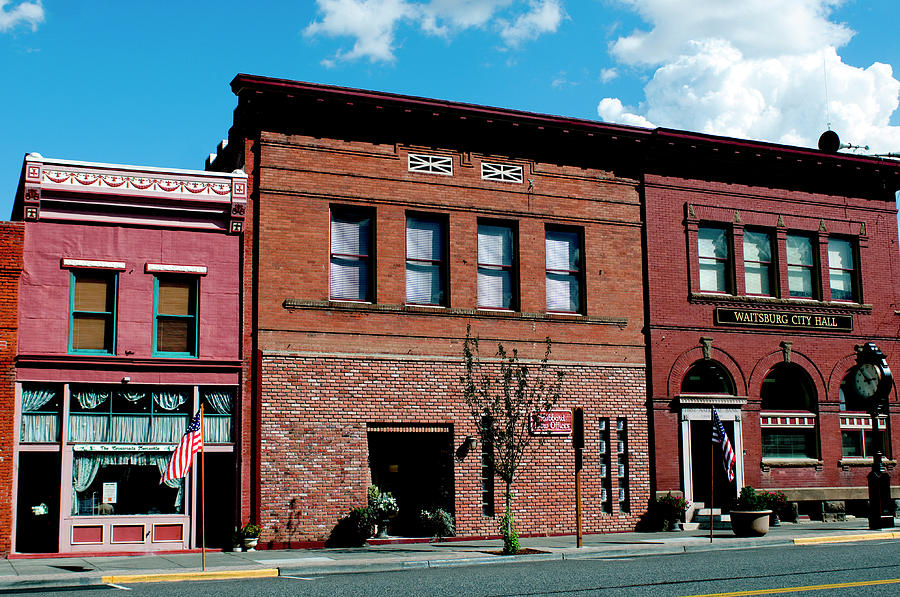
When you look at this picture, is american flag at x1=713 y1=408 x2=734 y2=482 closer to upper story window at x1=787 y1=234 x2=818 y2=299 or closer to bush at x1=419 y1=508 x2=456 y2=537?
upper story window at x1=787 y1=234 x2=818 y2=299

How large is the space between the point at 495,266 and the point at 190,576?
1065 cm

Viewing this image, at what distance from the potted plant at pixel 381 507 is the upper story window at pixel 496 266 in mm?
5114

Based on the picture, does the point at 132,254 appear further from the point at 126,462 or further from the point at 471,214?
the point at 471,214

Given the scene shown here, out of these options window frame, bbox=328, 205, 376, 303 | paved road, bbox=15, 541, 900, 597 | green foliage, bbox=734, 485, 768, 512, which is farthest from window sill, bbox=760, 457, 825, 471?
window frame, bbox=328, 205, 376, 303

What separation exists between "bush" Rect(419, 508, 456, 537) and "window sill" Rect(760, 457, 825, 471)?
28.2 ft

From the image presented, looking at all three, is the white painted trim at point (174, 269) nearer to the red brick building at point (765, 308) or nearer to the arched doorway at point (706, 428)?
the red brick building at point (765, 308)

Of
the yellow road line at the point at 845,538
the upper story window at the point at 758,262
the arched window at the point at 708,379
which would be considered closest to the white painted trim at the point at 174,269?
the arched window at the point at 708,379

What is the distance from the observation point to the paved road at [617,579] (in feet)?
41.3

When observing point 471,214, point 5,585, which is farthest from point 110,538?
point 471,214

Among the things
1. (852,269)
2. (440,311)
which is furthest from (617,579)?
(852,269)

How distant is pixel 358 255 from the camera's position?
72.8ft

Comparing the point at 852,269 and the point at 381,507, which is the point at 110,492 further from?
the point at 852,269

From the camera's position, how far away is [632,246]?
2464 centimetres

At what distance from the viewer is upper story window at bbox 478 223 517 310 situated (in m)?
23.4
